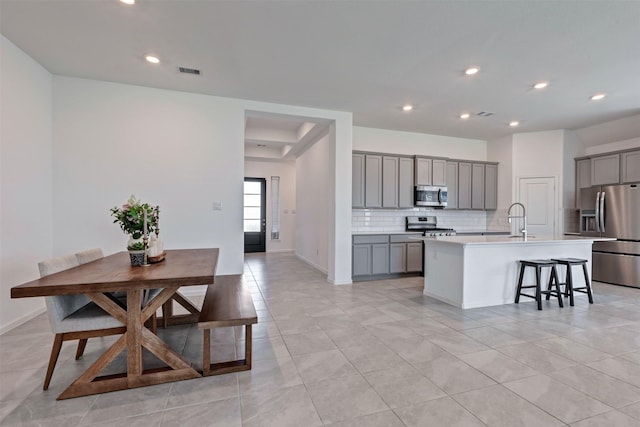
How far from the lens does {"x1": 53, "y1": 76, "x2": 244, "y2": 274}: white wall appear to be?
3.86 m

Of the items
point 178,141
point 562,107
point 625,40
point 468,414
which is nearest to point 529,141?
point 562,107

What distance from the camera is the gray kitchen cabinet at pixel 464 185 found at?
20.9ft

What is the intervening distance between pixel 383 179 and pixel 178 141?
11.6 ft

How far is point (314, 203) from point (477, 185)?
353 centimetres

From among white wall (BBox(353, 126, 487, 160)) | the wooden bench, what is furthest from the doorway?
the wooden bench

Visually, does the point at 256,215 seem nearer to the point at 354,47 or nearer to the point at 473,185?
the point at 473,185

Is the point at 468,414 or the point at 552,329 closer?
the point at 468,414

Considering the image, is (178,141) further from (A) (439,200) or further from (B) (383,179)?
(A) (439,200)

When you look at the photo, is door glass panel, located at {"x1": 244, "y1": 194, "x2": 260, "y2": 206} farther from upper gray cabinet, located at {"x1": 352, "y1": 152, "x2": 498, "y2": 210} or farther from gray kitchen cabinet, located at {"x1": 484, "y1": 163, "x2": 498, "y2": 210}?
gray kitchen cabinet, located at {"x1": 484, "y1": 163, "x2": 498, "y2": 210}

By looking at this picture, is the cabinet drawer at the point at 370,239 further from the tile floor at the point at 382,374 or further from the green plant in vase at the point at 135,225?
the green plant in vase at the point at 135,225

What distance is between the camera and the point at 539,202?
615 centimetres

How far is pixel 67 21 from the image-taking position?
2711mm

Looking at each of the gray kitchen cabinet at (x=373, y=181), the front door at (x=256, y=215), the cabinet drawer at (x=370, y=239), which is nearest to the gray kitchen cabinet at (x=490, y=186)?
the gray kitchen cabinet at (x=373, y=181)

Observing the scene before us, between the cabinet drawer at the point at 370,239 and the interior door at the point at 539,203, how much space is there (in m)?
3.09
